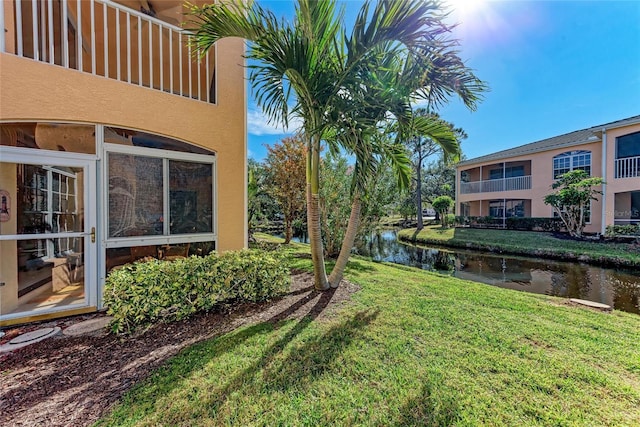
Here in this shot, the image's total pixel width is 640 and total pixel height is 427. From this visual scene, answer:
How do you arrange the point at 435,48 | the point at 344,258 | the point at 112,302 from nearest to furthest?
the point at 112,302
the point at 435,48
the point at 344,258

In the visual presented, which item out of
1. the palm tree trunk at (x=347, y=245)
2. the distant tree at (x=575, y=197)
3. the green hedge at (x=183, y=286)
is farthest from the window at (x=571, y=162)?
the green hedge at (x=183, y=286)

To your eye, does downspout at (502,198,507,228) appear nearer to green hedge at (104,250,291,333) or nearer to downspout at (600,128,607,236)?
downspout at (600,128,607,236)

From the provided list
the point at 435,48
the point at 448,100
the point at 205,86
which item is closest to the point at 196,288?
the point at 205,86

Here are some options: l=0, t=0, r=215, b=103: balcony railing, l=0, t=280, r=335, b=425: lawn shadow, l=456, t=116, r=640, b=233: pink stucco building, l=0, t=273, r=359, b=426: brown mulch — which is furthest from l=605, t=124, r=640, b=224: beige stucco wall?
l=0, t=0, r=215, b=103: balcony railing

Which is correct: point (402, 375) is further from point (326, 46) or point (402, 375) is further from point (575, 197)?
point (575, 197)

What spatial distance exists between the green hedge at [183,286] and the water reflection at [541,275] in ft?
24.7

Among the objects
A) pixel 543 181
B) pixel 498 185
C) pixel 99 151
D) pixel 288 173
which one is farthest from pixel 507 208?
pixel 99 151

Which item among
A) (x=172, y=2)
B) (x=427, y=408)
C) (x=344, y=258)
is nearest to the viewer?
(x=427, y=408)

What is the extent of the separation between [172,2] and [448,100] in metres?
6.77

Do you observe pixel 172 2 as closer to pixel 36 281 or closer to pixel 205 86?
pixel 205 86

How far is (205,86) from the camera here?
5344 mm

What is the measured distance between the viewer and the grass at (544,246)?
9.95 metres

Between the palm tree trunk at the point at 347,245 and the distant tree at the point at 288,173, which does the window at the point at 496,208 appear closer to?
the distant tree at the point at 288,173

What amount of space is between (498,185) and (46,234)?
2420 cm
